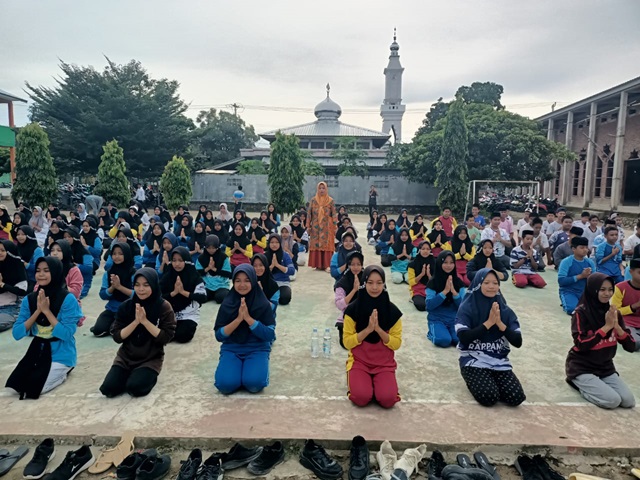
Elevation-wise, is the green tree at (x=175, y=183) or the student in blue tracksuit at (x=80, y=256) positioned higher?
the green tree at (x=175, y=183)

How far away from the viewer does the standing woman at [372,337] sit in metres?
3.78

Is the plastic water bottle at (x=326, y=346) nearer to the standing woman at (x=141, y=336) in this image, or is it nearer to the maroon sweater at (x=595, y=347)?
the standing woman at (x=141, y=336)

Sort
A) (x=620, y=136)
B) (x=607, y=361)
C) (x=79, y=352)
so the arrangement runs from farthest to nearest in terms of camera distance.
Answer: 1. (x=620, y=136)
2. (x=79, y=352)
3. (x=607, y=361)

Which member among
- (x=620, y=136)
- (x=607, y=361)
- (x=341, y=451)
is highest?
(x=620, y=136)

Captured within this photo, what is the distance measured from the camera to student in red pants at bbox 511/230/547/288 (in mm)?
8422

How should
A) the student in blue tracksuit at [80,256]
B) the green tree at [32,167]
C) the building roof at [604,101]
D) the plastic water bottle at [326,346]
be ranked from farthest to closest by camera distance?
the building roof at [604,101], the green tree at [32,167], the student in blue tracksuit at [80,256], the plastic water bottle at [326,346]

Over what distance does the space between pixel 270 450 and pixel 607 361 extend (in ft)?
10.2

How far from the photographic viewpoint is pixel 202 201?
81.1 ft


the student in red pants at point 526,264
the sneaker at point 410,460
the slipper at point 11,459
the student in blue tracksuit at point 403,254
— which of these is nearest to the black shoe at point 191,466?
the slipper at point 11,459

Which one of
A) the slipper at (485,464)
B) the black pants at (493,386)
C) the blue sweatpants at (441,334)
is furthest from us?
the blue sweatpants at (441,334)

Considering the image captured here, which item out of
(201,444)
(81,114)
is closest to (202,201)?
(81,114)

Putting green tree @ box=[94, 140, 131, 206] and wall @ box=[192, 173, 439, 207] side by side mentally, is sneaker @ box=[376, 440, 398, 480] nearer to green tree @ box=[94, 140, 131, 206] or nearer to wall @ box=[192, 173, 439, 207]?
green tree @ box=[94, 140, 131, 206]

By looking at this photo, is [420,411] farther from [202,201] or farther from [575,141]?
[575,141]

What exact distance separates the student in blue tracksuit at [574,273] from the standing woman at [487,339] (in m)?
3.16
